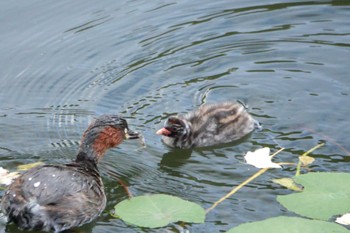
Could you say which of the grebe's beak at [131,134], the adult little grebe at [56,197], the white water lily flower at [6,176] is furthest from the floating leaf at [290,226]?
the white water lily flower at [6,176]

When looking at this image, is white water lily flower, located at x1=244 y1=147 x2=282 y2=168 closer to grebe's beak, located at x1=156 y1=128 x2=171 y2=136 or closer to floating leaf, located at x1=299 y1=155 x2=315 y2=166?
floating leaf, located at x1=299 y1=155 x2=315 y2=166

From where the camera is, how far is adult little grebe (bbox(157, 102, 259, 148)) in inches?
365

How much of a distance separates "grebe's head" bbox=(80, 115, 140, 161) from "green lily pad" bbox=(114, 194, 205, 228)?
2.70 ft

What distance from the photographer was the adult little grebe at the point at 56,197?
750 cm

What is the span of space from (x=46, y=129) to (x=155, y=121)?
1112 millimetres

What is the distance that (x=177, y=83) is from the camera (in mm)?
10234

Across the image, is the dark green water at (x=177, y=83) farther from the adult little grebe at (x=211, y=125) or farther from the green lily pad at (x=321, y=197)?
the green lily pad at (x=321, y=197)

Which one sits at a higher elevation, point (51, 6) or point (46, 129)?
point (51, 6)

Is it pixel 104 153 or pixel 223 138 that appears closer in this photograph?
pixel 104 153

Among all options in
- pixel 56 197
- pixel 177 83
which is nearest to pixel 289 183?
pixel 56 197

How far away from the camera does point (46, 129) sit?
376 inches

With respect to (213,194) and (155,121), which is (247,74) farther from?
(213,194)

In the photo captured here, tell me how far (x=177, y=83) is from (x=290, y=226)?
3.49 meters

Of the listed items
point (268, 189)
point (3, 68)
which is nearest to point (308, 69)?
point (268, 189)
